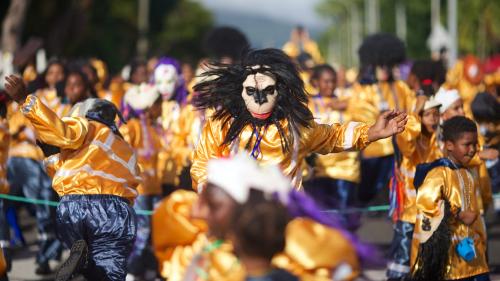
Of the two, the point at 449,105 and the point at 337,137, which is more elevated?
the point at 449,105

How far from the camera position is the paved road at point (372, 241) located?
10414 millimetres

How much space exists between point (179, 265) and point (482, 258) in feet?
9.93

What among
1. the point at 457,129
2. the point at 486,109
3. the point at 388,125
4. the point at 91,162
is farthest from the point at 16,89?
the point at 486,109

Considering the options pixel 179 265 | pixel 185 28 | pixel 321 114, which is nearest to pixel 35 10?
pixel 321 114

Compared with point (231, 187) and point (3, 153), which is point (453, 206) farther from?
point (3, 153)

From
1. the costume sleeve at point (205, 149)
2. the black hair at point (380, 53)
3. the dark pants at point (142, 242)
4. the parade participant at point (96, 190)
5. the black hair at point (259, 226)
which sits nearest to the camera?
the black hair at point (259, 226)

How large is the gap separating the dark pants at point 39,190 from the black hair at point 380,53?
3534 mm

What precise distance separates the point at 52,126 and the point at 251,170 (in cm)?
273

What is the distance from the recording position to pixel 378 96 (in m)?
11.9

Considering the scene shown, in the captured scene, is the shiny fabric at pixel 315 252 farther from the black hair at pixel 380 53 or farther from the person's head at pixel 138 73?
the person's head at pixel 138 73

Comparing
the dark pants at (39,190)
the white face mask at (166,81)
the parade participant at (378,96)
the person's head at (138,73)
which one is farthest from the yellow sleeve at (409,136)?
the person's head at (138,73)

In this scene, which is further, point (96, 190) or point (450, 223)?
point (96, 190)

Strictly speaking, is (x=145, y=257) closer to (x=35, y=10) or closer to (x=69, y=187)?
(x=69, y=187)

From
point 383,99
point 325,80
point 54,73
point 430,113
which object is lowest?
point 430,113
